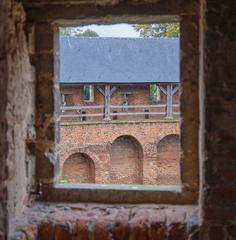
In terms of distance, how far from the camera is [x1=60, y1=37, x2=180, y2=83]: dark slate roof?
1727 centimetres

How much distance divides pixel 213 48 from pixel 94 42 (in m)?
17.1

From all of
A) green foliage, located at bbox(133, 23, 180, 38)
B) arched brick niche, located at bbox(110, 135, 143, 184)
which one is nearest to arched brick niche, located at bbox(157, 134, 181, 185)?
arched brick niche, located at bbox(110, 135, 143, 184)

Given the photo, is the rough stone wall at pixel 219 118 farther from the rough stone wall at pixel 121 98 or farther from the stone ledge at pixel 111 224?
the rough stone wall at pixel 121 98

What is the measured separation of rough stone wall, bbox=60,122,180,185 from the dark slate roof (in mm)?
2006

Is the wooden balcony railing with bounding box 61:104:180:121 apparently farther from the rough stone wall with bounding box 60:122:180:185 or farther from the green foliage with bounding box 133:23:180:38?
the green foliage with bounding box 133:23:180:38

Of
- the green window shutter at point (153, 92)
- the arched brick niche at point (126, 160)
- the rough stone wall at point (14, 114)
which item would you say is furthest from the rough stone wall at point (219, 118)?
the green window shutter at point (153, 92)

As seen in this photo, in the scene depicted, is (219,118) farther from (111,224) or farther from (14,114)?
(14,114)

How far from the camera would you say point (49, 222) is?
5.96 ft

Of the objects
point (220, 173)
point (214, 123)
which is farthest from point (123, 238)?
point (214, 123)

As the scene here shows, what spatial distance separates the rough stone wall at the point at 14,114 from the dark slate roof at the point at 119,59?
594 inches

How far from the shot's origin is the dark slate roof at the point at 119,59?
1727 centimetres

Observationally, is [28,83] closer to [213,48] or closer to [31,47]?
[31,47]

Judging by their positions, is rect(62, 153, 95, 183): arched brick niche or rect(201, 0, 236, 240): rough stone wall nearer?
rect(201, 0, 236, 240): rough stone wall

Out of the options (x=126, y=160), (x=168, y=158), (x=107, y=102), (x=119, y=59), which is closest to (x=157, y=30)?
(x=119, y=59)
